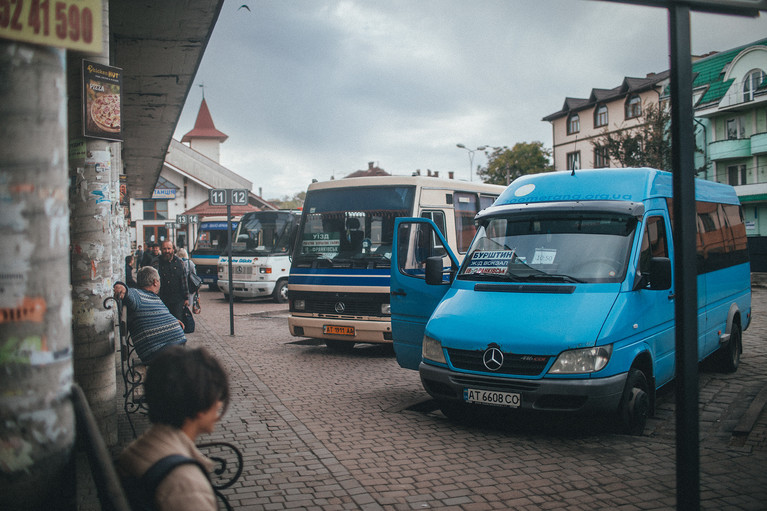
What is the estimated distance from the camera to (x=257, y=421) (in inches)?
277

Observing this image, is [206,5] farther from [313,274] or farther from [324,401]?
[324,401]

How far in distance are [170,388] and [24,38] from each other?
4.09 feet

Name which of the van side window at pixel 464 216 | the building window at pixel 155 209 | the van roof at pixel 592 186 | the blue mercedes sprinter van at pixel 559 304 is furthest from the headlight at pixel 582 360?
the building window at pixel 155 209

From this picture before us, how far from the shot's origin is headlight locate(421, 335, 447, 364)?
6.53 metres

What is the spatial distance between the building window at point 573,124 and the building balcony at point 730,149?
47.0 ft

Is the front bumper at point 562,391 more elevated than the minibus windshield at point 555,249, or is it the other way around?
the minibus windshield at point 555,249

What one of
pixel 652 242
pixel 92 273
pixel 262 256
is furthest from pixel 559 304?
pixel 262 256

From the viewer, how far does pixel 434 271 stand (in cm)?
759

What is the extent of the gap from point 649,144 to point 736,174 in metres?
10.4

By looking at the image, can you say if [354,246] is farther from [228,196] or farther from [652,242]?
[652,242]

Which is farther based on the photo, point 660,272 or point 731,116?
point 731,116

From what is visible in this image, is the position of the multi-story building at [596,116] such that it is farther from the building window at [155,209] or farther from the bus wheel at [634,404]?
the bus wheel at [634,404]

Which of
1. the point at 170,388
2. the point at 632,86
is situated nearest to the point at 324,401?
the point at 170,388

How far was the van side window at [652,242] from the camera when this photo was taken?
6.75m
